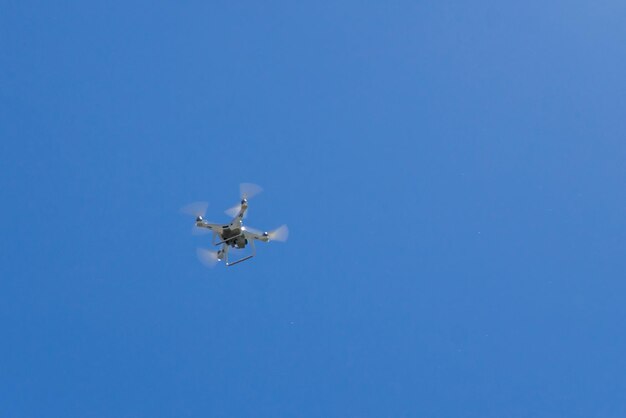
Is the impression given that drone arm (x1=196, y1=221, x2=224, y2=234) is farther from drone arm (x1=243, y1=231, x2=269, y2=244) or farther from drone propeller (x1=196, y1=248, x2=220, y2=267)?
Answer: drone propeller (x1=196, y1=248, x2=220, y2=267)

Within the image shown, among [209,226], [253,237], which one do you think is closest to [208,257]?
[209,226]

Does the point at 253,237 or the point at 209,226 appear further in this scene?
the point at 253,237

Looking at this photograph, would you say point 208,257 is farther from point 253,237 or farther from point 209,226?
point 253,237

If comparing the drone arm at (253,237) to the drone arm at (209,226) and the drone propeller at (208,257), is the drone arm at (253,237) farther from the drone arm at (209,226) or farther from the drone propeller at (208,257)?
the drone propeller at (208,257)

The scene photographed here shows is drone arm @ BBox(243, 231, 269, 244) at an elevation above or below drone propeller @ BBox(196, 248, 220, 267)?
above

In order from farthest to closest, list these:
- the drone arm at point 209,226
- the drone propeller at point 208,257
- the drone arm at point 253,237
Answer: the drone propeller at point 208,257, the drone arm at point 253,237, the drone arm at point 209,226
